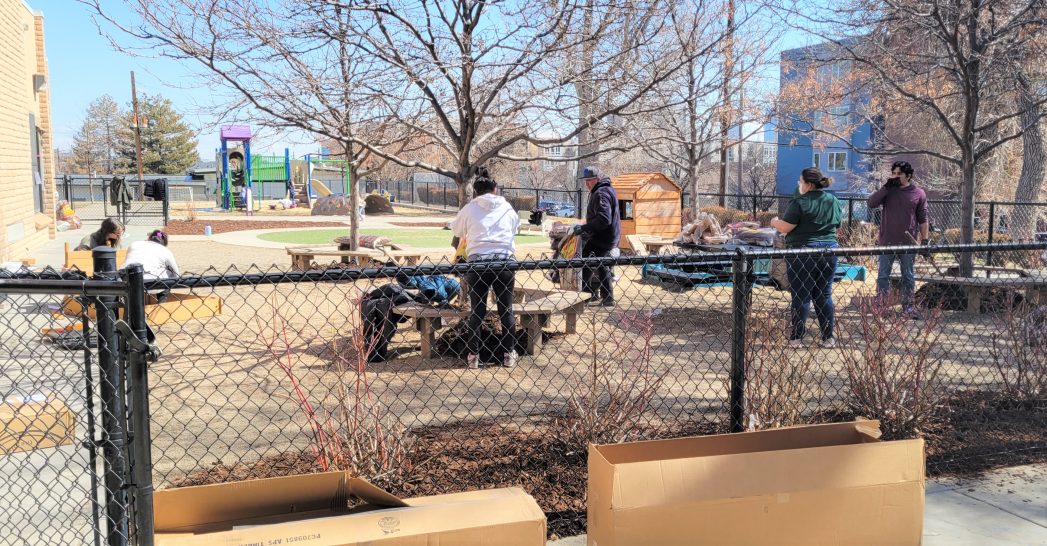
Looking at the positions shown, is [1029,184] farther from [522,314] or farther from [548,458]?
[548,458]

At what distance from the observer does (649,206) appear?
17062 millimetres

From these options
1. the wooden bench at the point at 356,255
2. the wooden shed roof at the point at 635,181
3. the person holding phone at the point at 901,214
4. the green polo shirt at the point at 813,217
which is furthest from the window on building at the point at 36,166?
the person holding phone at the point at 901,214

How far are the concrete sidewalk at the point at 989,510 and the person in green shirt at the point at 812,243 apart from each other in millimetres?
2956

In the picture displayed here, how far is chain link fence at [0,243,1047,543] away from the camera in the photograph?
377 centimetres

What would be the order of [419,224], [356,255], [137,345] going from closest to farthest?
1. [137,345]
2. [356,255]
3. [419,224]

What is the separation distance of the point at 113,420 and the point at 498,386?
3713 millimetres

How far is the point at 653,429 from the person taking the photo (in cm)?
473

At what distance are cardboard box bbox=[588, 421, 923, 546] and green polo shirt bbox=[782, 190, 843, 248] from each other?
4.74 m

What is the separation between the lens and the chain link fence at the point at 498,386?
3.77 metres

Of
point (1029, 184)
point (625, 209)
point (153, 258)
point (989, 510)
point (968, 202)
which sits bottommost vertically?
point (989, 510)

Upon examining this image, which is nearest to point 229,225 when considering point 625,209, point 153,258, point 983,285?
point 625,209

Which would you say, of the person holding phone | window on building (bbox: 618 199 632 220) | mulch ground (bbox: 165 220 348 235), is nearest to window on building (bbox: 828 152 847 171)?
mulch ground (bbox: 165 220 348 235)

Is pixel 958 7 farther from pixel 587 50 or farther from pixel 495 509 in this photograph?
pixel 495 509

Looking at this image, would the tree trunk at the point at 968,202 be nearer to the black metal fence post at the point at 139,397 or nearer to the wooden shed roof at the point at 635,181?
the wooden shed roof at the point at 635,181
